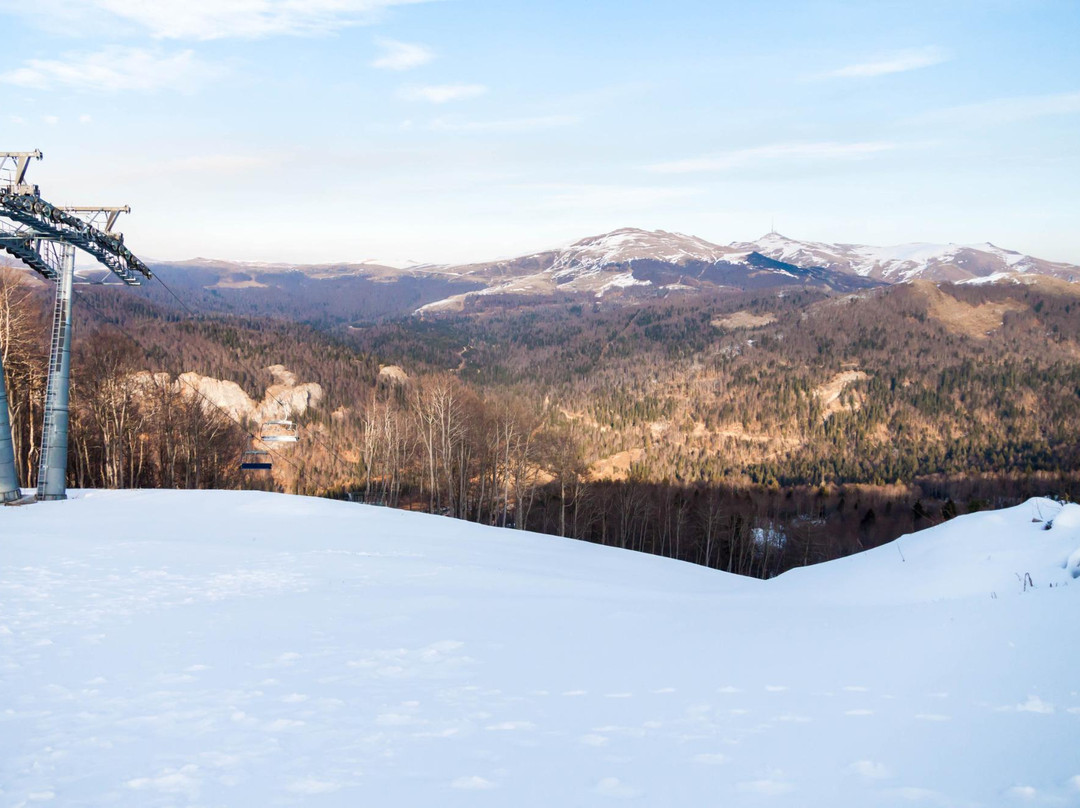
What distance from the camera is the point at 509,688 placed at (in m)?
7.33

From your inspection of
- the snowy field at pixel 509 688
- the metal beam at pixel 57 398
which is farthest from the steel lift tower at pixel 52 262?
the snowy field at pixel 509 688

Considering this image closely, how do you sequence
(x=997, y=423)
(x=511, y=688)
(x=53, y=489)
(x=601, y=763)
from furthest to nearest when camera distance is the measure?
1. (x=997, y=423)
2. (x=53, y=489)
3. (x=511, y=688)
4. (x=601, y=763)

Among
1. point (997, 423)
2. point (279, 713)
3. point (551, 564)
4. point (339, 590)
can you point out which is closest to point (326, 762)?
point (279, 713)

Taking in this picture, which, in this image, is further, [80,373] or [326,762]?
[80,373]

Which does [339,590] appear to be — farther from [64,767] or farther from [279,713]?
[64,767]

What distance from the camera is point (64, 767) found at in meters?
5.19

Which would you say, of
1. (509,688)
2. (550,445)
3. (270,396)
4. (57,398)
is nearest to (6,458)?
(57,398)

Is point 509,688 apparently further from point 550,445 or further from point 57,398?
point 550,445

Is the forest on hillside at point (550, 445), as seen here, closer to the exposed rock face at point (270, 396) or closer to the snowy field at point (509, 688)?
the exposed rock face at point (270, 396)

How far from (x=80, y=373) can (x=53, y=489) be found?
13.7m

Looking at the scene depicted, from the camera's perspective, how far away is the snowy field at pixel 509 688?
5.10m

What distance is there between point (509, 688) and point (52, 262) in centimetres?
2009

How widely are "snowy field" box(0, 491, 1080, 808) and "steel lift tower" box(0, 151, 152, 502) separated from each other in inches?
236

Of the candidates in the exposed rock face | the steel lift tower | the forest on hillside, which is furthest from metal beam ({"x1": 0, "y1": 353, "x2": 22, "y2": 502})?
the exposed rock face
